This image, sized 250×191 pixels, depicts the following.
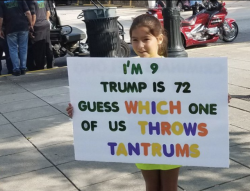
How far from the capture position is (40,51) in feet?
34.9

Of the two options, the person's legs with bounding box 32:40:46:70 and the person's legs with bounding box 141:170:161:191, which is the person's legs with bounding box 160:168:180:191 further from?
the person's legs with bounding box 32:40:46:70

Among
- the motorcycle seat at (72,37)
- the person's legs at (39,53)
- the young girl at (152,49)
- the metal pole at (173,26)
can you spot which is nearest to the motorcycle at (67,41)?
the motorcycle seat at (72,37)

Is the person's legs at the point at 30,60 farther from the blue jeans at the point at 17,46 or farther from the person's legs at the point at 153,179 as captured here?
the person's legs at the point at 153,179

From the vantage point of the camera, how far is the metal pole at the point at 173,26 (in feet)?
31.0

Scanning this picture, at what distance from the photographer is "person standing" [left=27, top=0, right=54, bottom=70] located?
10430 millimetres

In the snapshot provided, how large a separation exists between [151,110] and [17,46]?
7.69 m

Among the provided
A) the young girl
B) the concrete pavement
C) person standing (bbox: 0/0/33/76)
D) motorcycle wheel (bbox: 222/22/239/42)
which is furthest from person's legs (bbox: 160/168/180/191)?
motorcycle wheel (bbox: 222/22/239/42)

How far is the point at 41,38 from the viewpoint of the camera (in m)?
10.5

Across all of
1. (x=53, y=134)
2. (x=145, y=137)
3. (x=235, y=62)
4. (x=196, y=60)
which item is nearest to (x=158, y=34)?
(x=196, y=60)

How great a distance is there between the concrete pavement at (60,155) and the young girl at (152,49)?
958mm

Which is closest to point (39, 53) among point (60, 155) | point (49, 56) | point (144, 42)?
point (49, 56)

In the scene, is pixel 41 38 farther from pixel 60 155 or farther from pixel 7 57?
pixel 60 155

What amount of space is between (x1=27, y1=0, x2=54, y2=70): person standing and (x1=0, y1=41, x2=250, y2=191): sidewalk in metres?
2.33

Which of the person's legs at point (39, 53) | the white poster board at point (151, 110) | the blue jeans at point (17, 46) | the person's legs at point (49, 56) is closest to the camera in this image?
the white poster board at point (151, 110)
